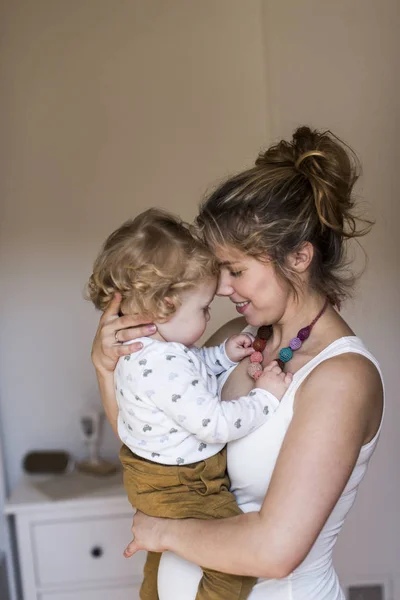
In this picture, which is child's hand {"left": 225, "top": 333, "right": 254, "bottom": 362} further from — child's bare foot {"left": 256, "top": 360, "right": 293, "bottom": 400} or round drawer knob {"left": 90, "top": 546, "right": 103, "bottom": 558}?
round drawer knob {"left": 90, "top": 546, "right": 103, "bottom": 558}

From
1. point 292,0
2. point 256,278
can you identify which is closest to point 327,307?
point 256,278

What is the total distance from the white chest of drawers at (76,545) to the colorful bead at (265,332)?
1.22 metres

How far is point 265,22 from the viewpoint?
8.64 feet

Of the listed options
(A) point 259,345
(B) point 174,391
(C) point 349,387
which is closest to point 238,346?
(A) point 259,345

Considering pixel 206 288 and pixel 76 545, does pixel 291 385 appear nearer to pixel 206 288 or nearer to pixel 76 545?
pixel 206 288

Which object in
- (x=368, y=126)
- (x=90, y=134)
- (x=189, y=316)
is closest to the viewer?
(x=189, y=316)

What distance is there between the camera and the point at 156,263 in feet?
4.34

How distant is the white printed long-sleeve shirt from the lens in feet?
4.15

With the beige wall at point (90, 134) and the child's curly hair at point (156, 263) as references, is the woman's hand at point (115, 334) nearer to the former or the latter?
the child's curly hair at point (156, 263)

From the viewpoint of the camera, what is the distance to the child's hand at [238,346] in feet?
4.99

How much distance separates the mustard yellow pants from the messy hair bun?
411mm

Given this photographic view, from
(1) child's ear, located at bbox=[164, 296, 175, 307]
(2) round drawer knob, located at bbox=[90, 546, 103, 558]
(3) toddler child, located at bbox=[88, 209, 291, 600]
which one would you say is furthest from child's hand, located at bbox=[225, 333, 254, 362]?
(2) round drawer knob, located at bbox=[90, 546, 103, 558]

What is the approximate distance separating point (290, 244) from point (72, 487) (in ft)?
5.49

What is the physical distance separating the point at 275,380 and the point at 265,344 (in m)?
0.23
